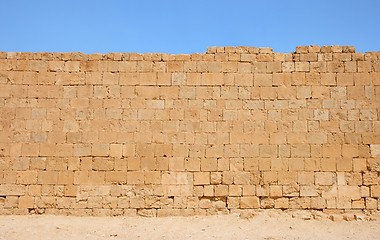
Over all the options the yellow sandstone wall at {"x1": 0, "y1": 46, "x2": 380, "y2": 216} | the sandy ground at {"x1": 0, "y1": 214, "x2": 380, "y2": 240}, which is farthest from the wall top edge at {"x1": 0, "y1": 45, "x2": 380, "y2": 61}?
the sandy ground at {"x1": 0, "y1": 214, "x2": 380, "y2": 240}

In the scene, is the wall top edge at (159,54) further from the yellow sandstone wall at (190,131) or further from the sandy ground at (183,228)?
the sandy ground at (183,228)

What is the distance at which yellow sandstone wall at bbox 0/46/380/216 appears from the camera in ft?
32.6

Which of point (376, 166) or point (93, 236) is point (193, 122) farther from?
point (376, 166)

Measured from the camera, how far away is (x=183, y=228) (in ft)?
30.7

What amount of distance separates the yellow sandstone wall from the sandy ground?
10.8 inches

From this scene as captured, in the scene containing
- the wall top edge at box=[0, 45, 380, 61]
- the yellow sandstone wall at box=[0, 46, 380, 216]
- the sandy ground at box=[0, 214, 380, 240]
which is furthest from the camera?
the wall top edge at box=[0, 45, 380, 61]

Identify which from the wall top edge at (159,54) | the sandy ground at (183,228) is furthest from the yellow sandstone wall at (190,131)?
the sandy ground at (183,228)

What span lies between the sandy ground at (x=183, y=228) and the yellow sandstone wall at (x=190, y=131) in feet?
0.90

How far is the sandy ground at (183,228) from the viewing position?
8.89m

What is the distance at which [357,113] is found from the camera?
10.2 metres

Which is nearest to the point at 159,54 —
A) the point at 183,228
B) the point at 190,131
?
the point at 190,131

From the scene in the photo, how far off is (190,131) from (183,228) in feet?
7.05

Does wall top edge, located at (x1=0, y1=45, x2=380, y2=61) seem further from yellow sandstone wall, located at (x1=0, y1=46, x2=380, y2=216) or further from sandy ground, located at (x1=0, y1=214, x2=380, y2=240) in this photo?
sandy ground, located at (x1=0, y1=214, x2=380, y2=240)

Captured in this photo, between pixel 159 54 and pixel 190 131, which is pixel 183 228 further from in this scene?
pixel 159 54
